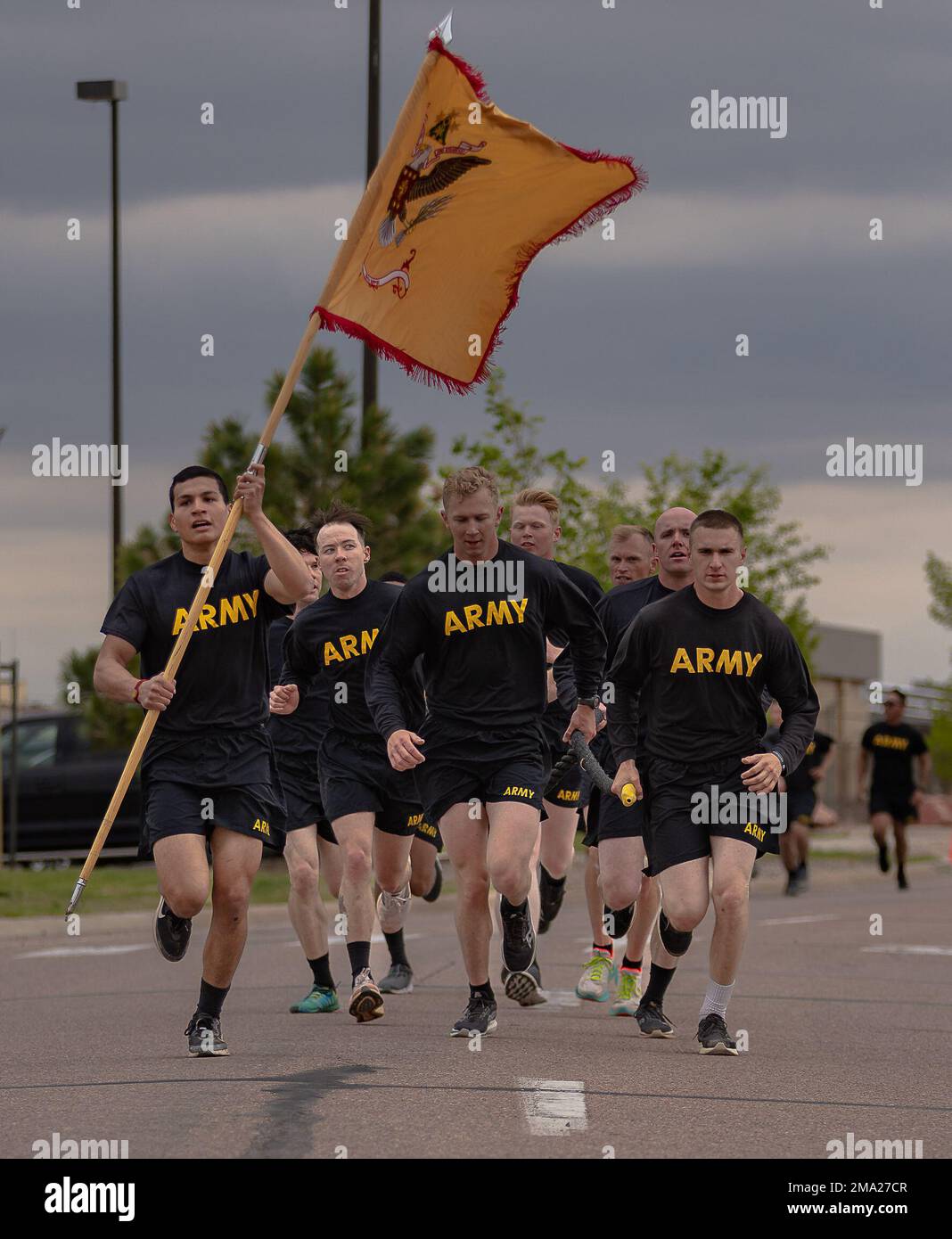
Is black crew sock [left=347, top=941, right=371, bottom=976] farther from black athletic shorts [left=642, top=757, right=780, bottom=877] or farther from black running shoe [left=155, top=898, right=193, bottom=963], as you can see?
black athletic shorts [left=642, top=757, right=780, bottom=877]

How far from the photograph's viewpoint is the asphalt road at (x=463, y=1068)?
22.0 feet

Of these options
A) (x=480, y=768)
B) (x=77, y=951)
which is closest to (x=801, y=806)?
(x=77, y=951)

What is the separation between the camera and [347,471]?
22.2 meters

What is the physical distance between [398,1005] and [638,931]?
4.19 ft

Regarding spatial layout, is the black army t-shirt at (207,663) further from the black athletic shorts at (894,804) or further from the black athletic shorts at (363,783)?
the black athletic shorts at (894,804)

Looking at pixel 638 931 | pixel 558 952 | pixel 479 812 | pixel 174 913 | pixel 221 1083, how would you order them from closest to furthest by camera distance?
pixel 221 1083, pixel 174 913, pixel 479 812, pixel 638 931, pixel 558 952

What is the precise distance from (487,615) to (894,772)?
15809 mm

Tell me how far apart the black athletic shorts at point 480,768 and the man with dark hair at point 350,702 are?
1.04 metres

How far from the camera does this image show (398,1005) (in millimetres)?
11117

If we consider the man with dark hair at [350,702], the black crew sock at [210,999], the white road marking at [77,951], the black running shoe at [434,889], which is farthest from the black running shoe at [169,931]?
the white road marking at [77,951]

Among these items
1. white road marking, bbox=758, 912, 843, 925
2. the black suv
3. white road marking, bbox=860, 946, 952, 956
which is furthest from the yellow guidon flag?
the black suv

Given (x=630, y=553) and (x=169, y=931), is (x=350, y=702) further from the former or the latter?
(x=169, y=931)
